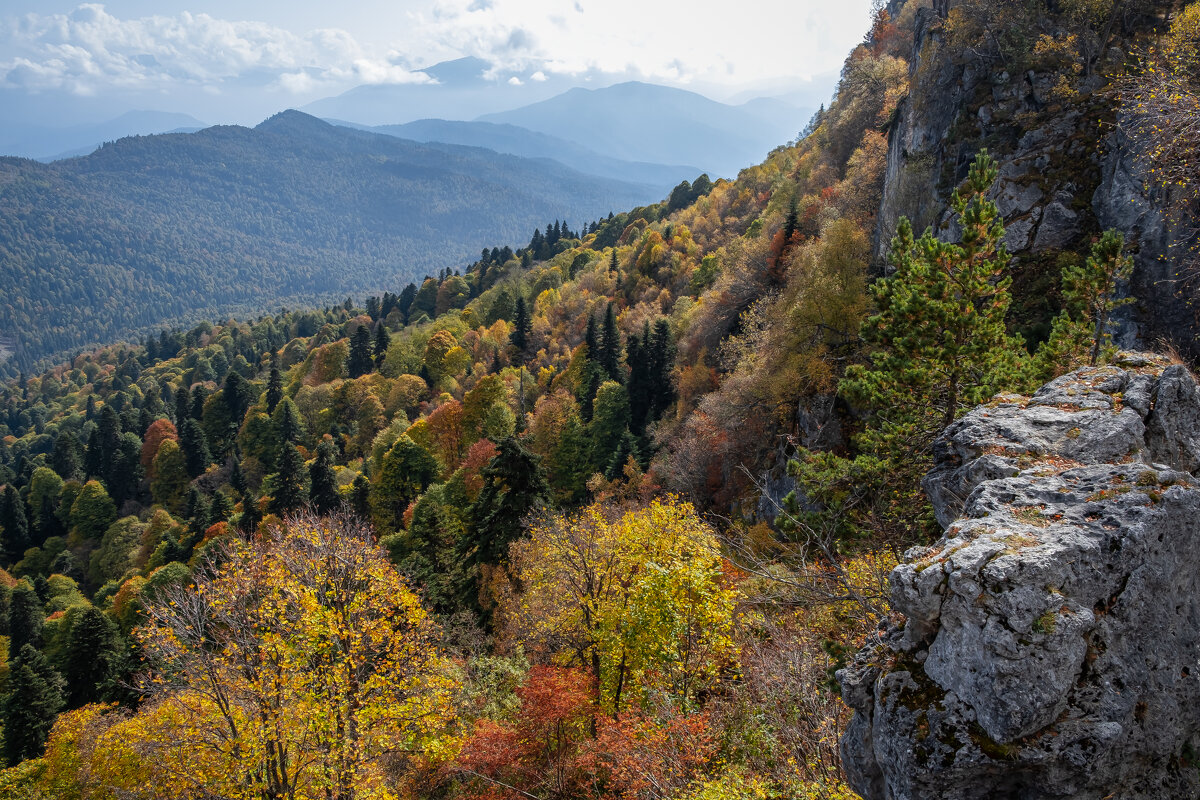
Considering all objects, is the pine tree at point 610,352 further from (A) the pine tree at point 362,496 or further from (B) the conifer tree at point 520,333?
(A) the pine tree at point 362,496

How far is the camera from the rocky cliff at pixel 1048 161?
66.3 feet

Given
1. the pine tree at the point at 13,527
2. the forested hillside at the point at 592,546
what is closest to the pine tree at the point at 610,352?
the forested hillside at the point at 592,546

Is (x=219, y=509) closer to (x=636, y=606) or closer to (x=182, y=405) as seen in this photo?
(x=182, y=405)

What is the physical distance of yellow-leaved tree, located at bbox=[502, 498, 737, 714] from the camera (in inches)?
651

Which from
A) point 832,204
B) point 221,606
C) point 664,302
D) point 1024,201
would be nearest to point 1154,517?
point 221,606

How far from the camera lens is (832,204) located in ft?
168

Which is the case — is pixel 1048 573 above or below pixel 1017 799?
above

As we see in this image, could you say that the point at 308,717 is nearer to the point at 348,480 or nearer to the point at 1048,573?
the point at 1048,573

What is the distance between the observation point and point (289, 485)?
60188mm

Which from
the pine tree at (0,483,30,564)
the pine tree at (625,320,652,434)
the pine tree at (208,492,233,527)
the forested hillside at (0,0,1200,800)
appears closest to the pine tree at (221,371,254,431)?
the forested hillside at (0,0,1200,800)

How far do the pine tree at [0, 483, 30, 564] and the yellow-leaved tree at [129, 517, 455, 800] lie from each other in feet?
296

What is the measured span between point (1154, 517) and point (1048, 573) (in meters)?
1.71

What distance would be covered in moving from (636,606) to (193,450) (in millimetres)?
89685

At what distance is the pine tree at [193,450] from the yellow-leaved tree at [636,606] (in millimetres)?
76601
